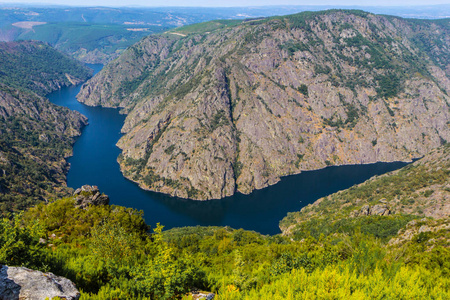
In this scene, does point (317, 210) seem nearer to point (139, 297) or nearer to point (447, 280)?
point (447, 280)

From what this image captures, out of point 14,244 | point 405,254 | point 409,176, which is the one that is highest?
point 14,244

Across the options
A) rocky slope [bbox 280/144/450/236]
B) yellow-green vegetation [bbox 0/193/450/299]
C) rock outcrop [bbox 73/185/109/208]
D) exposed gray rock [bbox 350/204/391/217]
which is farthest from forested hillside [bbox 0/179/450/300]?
rocky slope [bbox 280/144/450/236]

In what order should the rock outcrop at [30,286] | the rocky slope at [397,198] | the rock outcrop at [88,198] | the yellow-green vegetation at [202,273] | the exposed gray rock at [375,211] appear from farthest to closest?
the exposed gray rock at [375,211] < the rocky slope at [397,198] < the rock outcrop at [88,198] < the yellow-green vegetation at [202,273] < the rock outcrop at [30,286]

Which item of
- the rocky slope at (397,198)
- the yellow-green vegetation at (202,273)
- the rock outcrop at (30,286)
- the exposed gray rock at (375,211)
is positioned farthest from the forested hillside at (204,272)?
the rocky slope at (397,198)

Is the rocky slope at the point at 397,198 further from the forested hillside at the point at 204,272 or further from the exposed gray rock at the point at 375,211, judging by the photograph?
the forested hillside at the point at 204,272

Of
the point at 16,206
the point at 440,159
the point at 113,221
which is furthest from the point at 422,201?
the point at 16,206

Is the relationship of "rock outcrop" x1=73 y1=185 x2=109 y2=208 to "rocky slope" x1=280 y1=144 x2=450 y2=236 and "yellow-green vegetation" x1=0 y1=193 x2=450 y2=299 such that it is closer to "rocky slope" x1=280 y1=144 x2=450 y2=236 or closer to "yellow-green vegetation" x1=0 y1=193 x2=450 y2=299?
"yellow-green vegetation" x1=0 y1=193 x2=450 y2=299
